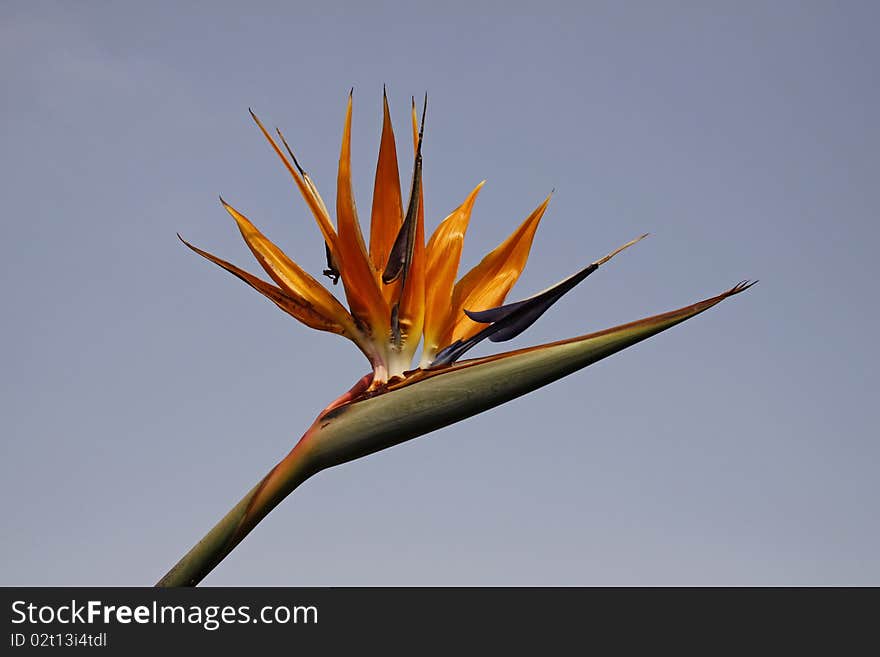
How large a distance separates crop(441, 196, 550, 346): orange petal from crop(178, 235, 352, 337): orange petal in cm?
21

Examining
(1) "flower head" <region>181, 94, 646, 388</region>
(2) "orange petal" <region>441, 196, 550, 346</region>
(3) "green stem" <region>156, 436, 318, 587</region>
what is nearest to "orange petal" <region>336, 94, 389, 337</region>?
(1) "flower head" <region>181, 94, 646, 388</region>

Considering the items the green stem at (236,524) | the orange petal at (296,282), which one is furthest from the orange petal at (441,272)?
the green stem at (236,524)

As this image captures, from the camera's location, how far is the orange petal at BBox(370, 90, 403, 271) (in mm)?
1569

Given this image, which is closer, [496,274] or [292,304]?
[292,304]

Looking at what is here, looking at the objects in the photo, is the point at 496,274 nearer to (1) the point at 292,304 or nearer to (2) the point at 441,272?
(2) the point at 441,272

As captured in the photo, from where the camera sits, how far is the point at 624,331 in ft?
4.26

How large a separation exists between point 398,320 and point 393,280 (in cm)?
8

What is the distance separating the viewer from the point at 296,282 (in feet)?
Answer: 5.09

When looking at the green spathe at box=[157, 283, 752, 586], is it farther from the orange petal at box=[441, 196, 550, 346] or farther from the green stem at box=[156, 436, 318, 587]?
the orange petal at box=[441, 196, 550, 346]

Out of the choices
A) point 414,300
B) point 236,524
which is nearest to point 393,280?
point 414,300

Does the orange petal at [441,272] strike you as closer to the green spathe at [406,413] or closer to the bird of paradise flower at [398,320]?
the bird of paradise flower at [398,320]

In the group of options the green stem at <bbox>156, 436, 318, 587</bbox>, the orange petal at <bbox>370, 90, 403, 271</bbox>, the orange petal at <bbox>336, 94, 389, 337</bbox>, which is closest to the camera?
the green stem at <bbox>156, 436, 318, 587</bbox>
